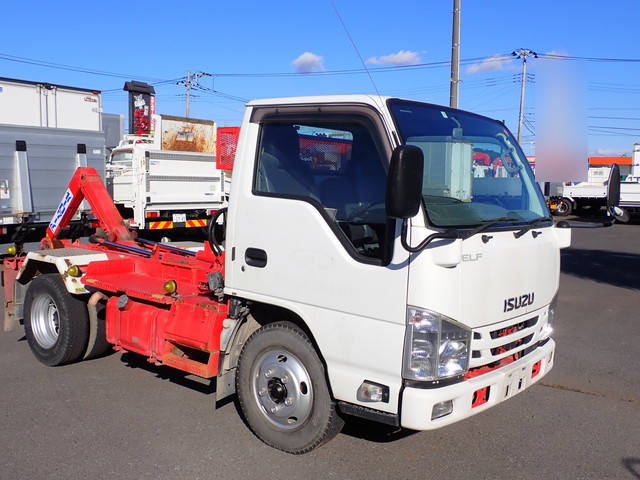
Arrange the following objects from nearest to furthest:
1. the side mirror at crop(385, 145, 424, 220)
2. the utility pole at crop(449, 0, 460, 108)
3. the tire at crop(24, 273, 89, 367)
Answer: the side mirror at crop(385, 145, 424, 220) → the tire at crop(24, 273, 89, 367) → the utility pole at crop(449, 0, 460, 108)

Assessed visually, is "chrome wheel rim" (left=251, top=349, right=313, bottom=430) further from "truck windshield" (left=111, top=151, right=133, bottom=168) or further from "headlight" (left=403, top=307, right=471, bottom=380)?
"truck windshield" (left=111, top=151, right=133, bottom=168)

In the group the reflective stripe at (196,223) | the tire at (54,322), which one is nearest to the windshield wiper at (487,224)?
the tire at (54,322)

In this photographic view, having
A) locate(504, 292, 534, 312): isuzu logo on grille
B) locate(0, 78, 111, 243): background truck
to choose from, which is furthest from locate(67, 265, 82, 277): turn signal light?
locate(0, 78, 111, 243): background truck

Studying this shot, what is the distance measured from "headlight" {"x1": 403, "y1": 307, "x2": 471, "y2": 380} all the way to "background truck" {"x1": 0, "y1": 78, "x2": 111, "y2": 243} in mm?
9295

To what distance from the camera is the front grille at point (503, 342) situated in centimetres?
366

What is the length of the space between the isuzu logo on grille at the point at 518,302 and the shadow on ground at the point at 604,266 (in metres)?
7.97

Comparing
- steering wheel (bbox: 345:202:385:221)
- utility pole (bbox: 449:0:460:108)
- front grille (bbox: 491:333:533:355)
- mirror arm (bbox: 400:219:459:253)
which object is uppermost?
utility pole (bbox: 449:0:460:108)

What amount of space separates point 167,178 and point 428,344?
11.2 metres

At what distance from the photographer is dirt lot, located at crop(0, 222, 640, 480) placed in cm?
403

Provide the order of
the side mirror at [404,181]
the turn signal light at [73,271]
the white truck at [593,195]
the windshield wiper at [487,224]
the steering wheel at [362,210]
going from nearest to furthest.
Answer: the side mirror at [404,181]
the windshield wiper at [487,224]
the steering wheel at [362,210]
the turn signal light at [73,271]
the white truck at [593,195]

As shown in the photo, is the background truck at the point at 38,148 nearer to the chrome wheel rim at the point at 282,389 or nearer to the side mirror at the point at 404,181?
the chrome wheel rim at the point at 282,389

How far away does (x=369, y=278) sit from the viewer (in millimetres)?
3645

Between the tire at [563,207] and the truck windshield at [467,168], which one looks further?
the tire at [563,207]

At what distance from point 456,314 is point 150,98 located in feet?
58.0
